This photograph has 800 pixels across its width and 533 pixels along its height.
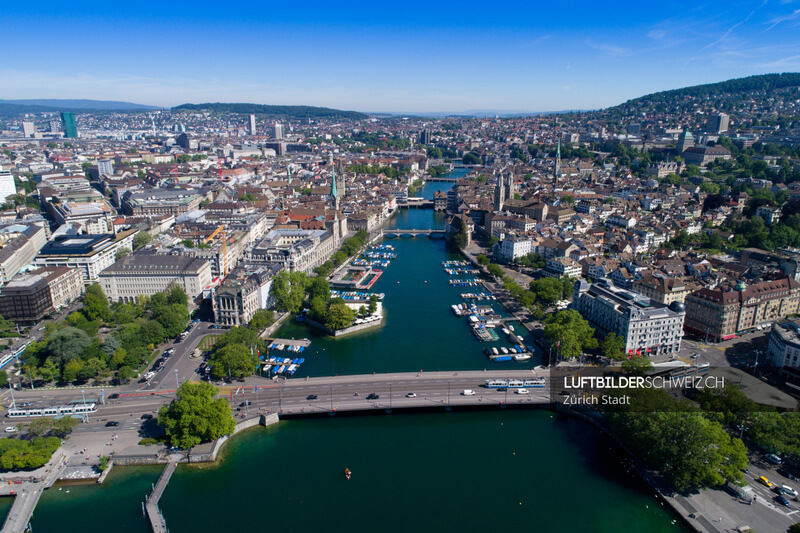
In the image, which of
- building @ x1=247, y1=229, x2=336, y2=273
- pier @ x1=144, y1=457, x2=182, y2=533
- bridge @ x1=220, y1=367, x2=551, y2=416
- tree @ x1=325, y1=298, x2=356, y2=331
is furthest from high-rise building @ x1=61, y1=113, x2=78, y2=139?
pier @ x1=144, y1=457, x2=182, y2=533

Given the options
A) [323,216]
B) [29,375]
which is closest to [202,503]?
[29,375]

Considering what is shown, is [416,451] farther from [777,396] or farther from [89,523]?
[777,396]

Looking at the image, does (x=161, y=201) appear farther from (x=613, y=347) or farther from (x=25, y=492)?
(x=613, y=347)

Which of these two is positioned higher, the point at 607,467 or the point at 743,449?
the point at 743,449

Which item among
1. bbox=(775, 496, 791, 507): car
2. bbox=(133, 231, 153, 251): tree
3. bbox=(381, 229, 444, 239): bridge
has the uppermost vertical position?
bbox=(133, 231, 153, 251): tree

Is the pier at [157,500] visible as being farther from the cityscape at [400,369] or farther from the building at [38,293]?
the building at [38,293]

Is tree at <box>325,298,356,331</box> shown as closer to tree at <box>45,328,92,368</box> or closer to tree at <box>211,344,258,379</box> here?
tree at <box>211,344,258,379</box>

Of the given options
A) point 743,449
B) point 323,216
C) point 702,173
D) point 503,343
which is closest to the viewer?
point 743,449
